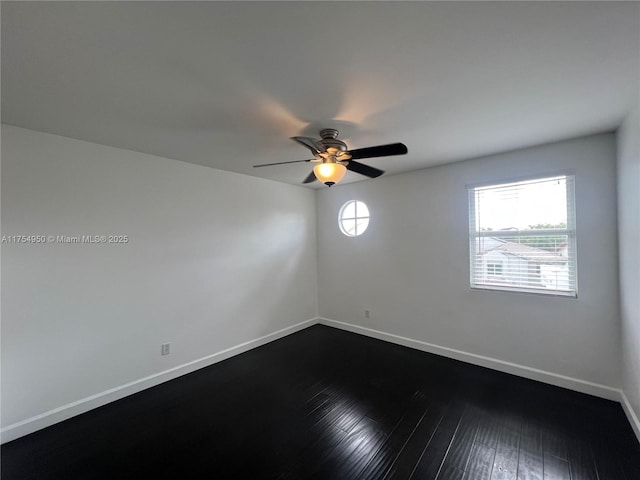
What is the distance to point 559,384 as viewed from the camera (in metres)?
2.55

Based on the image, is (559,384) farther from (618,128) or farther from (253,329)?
(253,329)

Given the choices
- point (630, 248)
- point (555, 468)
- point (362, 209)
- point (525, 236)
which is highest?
point (362, 209)

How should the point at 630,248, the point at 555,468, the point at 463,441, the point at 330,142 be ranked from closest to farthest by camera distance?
the point at 555,468 → the point at 463,441 → the point at 630,248 → the point at 330,142

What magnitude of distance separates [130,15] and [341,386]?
10.2 feet

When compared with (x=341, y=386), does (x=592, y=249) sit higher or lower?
higher

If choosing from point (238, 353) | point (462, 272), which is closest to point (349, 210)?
point (462, 272)

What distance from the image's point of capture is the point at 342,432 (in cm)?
201

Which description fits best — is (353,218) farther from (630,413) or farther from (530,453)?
(630,413)

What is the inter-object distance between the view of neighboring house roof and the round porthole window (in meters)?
1.73

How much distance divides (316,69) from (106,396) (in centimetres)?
330

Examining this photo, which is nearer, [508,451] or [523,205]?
[508,451]

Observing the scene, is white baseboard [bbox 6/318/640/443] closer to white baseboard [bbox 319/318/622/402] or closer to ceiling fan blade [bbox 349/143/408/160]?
white baseboard [bbox 319/318/622/402]

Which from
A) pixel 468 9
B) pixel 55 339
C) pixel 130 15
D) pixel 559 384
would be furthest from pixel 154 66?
pixel 559 384

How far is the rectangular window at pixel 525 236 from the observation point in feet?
8.35
